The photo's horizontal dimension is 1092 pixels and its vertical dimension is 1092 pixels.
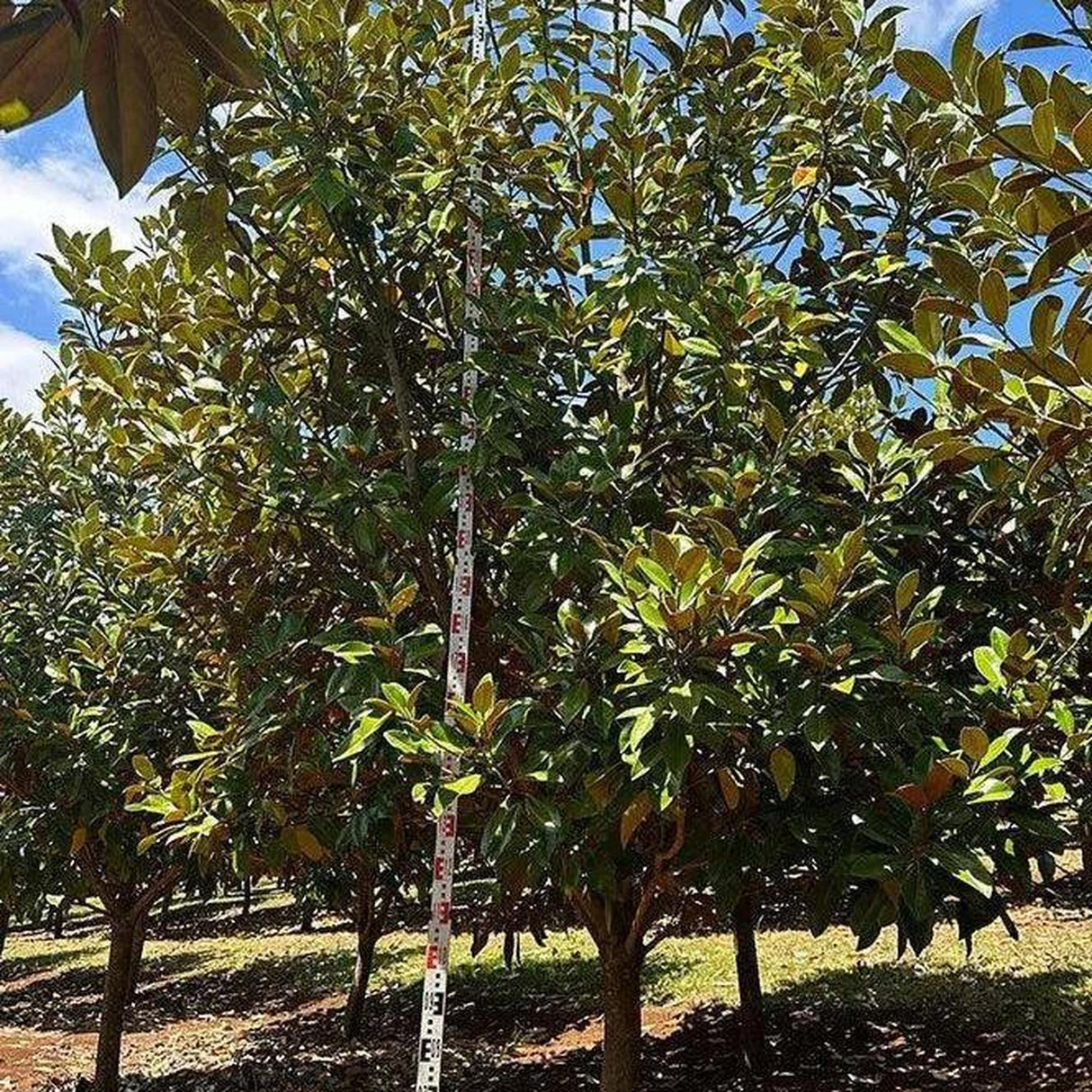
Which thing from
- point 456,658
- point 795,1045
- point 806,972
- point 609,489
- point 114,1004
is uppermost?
point 609,489

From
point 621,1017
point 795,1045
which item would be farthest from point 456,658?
point 795,1045

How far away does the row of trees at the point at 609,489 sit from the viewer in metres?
3.14

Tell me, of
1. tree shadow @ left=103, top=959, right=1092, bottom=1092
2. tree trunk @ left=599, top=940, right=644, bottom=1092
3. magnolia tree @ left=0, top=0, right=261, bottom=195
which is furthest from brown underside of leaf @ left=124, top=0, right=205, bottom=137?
tree shadow @ left=103, top=959, right=1092, bottom=1092

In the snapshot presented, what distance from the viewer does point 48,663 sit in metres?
6.94

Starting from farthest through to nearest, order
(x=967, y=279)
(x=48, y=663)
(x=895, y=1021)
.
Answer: (x=895, y=1021) → (x=48, y=663) → (x=967, y=279)

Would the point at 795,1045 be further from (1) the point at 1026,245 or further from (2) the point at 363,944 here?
(1) the point at 1026,245

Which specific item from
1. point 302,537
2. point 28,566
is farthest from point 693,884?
point 28,566

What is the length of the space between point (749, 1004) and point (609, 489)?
465cm

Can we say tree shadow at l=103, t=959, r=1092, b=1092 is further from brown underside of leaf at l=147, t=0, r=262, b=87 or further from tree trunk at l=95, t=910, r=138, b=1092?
brown underside of leaf at l=147, t=0, r=262, b=87

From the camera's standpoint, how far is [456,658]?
3.77m

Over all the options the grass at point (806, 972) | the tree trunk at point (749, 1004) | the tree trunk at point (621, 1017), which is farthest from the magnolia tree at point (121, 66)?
the grass at point (806, 972)

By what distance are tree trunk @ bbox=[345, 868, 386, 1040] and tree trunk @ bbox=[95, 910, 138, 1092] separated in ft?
6.46

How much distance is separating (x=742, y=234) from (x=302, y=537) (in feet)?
6.93

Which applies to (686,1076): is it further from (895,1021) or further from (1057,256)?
(1057,256)
